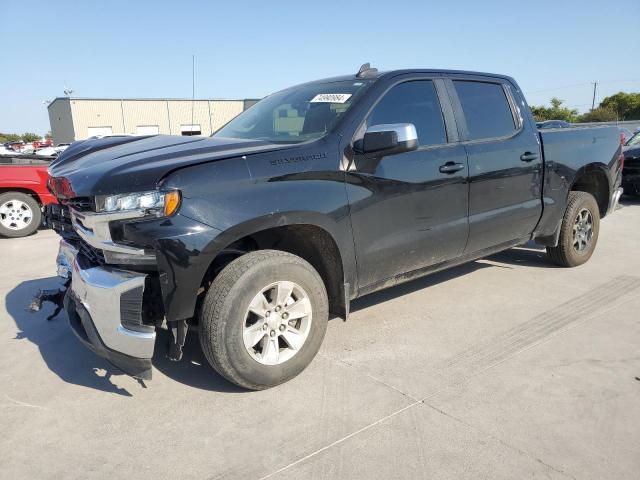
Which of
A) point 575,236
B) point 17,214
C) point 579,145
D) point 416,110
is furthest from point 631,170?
point 17,214

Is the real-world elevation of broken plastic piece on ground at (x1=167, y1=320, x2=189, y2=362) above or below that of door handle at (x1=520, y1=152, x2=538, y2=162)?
below

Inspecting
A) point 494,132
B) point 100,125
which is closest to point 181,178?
point 494,132

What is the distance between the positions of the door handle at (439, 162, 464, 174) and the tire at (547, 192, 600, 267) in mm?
1912


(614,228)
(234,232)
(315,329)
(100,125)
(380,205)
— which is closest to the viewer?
(234,232)

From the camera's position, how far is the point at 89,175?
2.71 meters

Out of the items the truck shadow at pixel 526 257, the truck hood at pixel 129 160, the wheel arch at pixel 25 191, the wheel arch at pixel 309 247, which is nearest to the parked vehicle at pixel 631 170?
the truck shadow at pixel 526 257

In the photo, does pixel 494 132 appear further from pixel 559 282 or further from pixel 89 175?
pixel 89 175

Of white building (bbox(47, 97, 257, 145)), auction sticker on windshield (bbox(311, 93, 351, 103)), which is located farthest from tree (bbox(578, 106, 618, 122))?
auction sticker on windshield (bbox(311, 93, 351, 103))

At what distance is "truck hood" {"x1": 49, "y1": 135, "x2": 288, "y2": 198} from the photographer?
8.43ft

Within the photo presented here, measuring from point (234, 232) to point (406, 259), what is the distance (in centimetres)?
140

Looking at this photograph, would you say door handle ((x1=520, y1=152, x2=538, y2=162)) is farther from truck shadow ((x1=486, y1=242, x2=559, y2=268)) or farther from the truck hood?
the truck hood

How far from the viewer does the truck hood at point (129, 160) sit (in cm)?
257

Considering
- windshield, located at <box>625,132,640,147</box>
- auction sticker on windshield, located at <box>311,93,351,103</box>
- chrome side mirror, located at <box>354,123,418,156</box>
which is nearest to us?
chrome side mirror, located at <box>354,123,418,156</box>

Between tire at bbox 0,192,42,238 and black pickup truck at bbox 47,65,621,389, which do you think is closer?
black pickup truck at bbox 47,65,621,389
